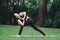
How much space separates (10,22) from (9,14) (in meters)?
0.77

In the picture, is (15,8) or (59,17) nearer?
(59,17)

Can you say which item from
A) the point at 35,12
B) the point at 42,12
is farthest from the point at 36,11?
the point at 42,12

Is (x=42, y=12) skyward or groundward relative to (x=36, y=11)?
skyward

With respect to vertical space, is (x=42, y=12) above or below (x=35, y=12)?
above

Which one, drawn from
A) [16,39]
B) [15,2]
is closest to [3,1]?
[15,2]

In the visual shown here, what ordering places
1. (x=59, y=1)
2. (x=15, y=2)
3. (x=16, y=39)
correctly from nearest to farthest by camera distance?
(x=16, y=39) → (x=59, y=1) → (x=15, y=2)

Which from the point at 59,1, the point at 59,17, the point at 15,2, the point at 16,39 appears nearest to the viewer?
the point at 16,39

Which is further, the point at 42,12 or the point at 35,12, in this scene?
the point at 35,12

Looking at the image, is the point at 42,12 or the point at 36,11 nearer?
the point at 42,12

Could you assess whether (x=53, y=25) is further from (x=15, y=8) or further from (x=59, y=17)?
(x=15, y=8)

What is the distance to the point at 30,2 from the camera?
27.9m

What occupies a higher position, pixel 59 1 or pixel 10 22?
pixel 59 1

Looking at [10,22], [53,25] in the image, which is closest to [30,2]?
[10,22]

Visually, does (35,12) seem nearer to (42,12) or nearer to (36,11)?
(36,11)
